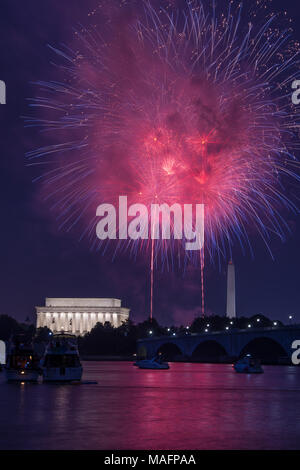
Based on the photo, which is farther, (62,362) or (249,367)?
(249,367)

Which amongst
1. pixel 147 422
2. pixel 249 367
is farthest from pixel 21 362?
pixel 249 367

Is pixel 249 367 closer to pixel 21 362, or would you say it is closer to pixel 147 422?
pixel 21 362

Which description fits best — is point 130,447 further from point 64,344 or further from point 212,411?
point 64,344

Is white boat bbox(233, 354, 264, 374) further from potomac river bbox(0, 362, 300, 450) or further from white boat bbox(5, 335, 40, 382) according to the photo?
potomac river bbox(0, 362, 300, 450)

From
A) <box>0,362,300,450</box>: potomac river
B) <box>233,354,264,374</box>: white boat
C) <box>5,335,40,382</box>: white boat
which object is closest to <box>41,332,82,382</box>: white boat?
<box>5,335,40,382</box>: white boat
